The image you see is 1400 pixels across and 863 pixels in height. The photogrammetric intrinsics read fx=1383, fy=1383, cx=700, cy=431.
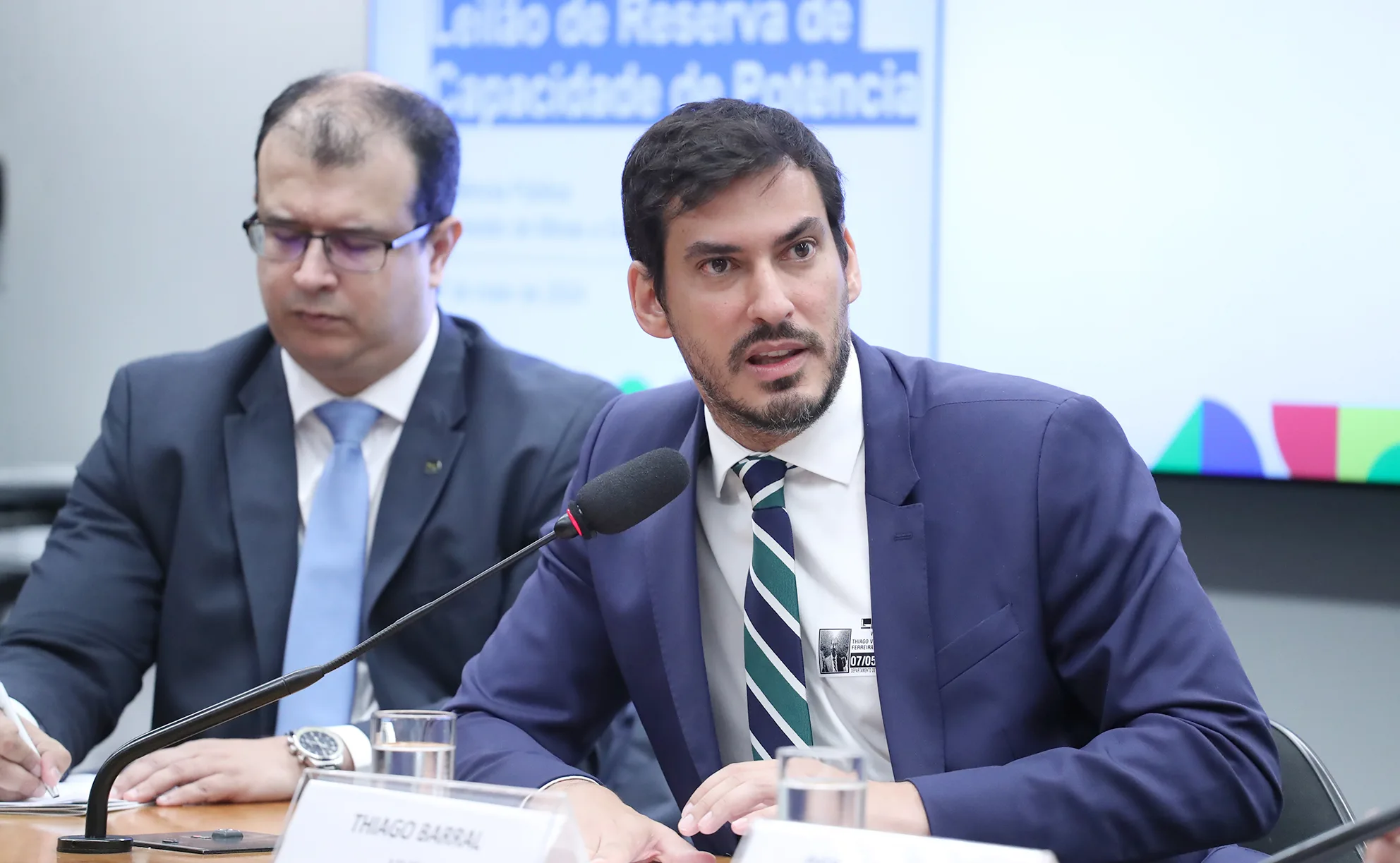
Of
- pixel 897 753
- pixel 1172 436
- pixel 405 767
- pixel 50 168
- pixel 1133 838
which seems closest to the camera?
pixel 405 767

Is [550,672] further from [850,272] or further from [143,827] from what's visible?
[850,272]

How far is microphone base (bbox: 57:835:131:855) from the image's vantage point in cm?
139

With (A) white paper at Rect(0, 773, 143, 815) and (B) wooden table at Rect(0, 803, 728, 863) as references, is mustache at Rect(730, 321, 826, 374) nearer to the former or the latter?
(B) wooden table at Rect(0, 803, 728, 863)

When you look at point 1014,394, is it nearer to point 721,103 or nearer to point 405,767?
point 721,103

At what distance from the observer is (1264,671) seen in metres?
2.88

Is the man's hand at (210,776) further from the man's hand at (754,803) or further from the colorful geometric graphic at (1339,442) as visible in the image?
the colorful geometric graphic at (1339,442)

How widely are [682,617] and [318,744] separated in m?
0.56

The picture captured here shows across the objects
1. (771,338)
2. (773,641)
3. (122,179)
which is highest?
(122,179)

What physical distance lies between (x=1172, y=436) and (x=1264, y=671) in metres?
0.54

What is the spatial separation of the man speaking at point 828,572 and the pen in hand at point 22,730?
1.69 ft

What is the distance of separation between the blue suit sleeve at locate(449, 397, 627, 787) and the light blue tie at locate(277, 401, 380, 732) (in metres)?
0.46

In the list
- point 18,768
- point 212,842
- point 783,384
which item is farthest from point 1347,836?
point 18,768

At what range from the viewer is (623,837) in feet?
4.48

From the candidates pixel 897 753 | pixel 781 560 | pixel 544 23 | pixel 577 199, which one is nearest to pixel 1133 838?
pixel 897 753
